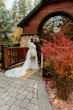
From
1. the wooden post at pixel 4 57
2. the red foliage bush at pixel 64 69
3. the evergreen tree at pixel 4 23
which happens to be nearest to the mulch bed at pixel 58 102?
the red foliage bush at pixel 64 69

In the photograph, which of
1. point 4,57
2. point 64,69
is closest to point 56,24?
point 4,57

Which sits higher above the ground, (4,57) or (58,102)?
(4,57)

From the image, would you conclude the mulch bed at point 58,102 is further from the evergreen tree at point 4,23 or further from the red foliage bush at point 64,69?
the evergreen tree at point 4,23

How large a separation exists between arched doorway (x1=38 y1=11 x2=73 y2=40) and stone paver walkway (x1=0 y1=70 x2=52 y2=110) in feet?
19.2

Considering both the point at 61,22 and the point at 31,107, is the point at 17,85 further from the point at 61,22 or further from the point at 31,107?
the point at 61,22

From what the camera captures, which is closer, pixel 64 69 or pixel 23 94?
pixel 64 69

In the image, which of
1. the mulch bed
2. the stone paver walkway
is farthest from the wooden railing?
the mulch bed

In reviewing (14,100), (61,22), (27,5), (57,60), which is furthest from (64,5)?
(27,5)

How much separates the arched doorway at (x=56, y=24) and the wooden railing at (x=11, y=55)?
2.63m

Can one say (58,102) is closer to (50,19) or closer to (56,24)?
(56,24)

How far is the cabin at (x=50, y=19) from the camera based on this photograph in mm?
9562

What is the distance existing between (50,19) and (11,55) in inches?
192

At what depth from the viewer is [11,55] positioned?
700cm

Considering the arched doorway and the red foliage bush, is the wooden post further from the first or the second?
the arched doorway
